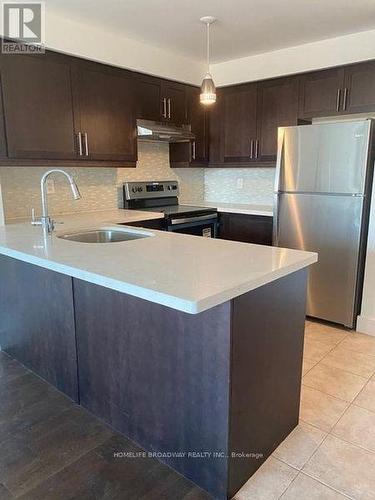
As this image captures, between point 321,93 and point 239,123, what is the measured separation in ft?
2.85

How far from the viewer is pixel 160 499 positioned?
56.7 inches

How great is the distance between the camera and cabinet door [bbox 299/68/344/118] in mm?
3166

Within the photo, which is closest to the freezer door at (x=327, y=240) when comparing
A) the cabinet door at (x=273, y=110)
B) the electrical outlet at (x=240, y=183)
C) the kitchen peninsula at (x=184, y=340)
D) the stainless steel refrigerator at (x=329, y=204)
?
the stainless steel refrigerator at (x=329, y=204)

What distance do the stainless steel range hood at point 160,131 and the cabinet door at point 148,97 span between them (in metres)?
0.09

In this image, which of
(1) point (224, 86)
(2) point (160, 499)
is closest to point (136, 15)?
(1) point (224, 86)

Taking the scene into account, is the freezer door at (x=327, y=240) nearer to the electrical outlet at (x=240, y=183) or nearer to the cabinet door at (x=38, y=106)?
the electrical outlet at (x=240, y=183)

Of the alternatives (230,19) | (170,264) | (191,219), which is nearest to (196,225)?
(191,219)

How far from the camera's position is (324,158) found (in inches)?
115

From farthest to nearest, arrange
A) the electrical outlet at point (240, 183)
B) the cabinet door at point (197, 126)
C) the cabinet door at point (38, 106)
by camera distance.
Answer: the electrical outlet at point (240, 183) < the cabinet door at point (197, 126) < the cabinet door at point (38, 106)

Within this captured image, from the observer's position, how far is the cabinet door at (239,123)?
147 inches

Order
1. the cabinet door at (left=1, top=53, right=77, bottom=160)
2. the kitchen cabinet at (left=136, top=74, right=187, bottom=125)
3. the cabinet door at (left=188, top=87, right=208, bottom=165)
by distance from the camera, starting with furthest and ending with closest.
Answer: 1. the cabinet door at (left=188, top=87, right=208, bottom=165)
2. the kitchen cabinet at (left=136, top=74, right=187, bottom=125)
3. the cabinet door at (left=1, top=53, right=77, bottom=160)

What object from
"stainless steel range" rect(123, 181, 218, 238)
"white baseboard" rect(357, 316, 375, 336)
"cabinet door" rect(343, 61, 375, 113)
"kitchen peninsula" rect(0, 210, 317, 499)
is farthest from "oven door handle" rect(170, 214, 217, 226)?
"white baseboard" rect(357, 316, 375, 336)

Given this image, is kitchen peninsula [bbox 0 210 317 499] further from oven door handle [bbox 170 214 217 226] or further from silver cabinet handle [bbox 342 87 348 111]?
silver cabinet handle [bbox 342 87 348 111]

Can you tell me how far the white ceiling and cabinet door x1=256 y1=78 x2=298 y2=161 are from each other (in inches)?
13.4
